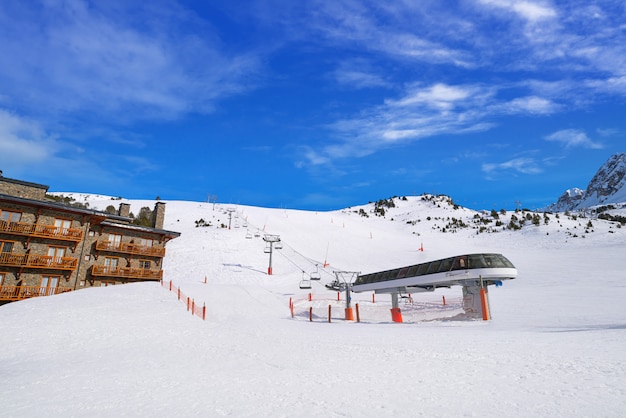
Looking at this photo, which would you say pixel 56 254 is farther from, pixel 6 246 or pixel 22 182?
pixel 22 182

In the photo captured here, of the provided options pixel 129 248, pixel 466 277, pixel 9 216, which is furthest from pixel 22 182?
pixel 466 277

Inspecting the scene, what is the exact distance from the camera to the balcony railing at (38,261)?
1351 inches

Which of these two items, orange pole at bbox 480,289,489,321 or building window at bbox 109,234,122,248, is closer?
orange pole at bbox 480,289,489,321

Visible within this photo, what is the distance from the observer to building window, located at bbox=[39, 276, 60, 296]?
119 feet

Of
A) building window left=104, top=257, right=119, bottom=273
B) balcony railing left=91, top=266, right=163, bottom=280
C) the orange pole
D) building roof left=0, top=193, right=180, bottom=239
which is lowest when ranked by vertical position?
the orange pole

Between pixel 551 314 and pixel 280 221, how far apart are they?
67.9m

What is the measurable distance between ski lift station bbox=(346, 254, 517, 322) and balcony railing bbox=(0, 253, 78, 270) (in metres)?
31.9

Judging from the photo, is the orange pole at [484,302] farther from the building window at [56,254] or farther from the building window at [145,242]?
the building window at [145,242]

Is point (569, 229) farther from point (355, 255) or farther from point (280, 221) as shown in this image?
point (280, 221)

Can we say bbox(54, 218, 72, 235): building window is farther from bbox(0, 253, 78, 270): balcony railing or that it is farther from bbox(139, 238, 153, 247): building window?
bbox(139, 238, 153, 247): building window

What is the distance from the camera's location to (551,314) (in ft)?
74.3

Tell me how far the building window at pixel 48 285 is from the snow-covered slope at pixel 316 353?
353 inches

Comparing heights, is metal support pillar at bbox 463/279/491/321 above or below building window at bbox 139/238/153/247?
below

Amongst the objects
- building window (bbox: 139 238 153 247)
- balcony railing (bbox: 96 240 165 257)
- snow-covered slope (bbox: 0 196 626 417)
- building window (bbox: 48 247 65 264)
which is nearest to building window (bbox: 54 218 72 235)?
building window (bbox: 48 247 65 264)
